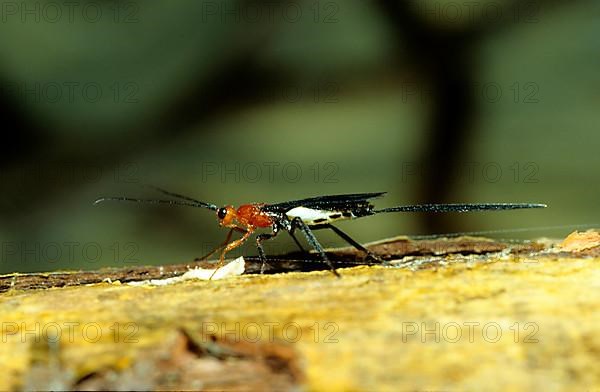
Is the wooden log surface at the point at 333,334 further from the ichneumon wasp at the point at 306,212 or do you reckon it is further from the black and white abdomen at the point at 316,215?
the black and white abdomen at the point at 316,215

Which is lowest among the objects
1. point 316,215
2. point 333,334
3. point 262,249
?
point 333,334

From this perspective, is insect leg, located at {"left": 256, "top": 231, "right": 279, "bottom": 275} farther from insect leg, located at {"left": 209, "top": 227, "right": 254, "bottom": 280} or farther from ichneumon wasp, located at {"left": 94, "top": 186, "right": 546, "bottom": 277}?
insect leg, located at {"left": 209, "top": 227, "right": 254, "bottom": 280}

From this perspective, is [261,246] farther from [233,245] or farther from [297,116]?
[297,116]

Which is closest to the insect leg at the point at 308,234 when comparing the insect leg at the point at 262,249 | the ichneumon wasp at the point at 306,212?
the ichneumon wasp at the point at 306,212

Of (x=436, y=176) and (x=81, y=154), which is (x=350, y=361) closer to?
(x=436, y=176)

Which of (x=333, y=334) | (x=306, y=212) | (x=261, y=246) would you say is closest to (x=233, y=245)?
(x=261, y=246)

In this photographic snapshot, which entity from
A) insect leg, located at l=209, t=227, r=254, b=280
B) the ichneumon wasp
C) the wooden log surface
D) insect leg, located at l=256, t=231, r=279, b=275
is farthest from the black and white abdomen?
the wooden log surface

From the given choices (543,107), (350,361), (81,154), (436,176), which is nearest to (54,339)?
(350,361)
